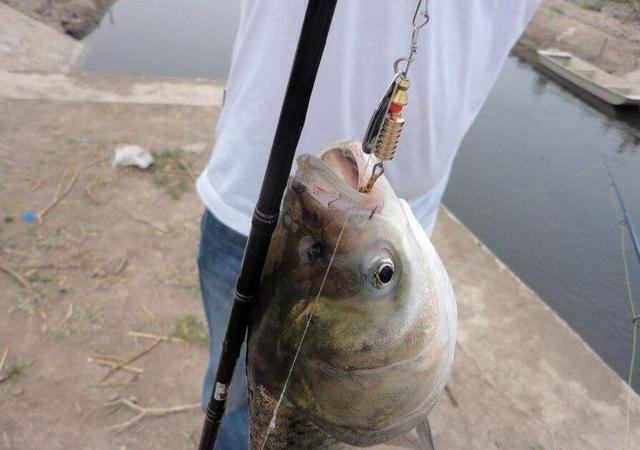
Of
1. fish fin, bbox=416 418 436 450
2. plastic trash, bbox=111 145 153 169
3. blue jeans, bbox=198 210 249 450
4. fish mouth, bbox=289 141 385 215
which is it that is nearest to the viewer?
fish mouth, bbox=289 141 385 215

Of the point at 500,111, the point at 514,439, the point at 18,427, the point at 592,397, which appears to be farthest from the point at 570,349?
the point at 500,111

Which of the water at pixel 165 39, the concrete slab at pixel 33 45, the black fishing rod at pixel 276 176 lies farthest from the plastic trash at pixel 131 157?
the water at pixel 165 39

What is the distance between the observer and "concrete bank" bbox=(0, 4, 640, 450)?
3.09 m

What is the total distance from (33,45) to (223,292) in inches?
424

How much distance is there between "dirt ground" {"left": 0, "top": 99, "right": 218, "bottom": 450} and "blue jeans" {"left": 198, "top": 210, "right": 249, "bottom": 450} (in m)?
1.19

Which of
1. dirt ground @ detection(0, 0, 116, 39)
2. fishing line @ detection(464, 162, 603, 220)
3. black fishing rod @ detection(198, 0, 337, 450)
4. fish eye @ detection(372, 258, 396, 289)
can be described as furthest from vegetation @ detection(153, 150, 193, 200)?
dirt ground @ detection(0, 0, 116, 39)

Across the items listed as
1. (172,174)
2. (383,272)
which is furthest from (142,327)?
(383,272)

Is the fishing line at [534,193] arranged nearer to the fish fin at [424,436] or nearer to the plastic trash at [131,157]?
the plastic trash at [131,157]

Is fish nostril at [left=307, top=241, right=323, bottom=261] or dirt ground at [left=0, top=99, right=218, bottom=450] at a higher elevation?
fish nostril at [left=307, top=241, right=323, bottom=261]

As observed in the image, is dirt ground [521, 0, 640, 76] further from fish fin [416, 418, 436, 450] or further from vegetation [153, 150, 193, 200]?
fish fin [416, 418, 436, 450]

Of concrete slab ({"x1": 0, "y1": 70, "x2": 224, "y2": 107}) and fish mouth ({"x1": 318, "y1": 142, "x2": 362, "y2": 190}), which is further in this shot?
concrete slab ({"x1": 0, "y1": 70, "x2": 224, "y2": 107})

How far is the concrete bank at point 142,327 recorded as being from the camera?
10.1 feet

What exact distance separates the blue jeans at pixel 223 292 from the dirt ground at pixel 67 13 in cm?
1302

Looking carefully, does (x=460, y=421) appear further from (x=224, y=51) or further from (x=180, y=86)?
(x=224, y=51)
